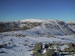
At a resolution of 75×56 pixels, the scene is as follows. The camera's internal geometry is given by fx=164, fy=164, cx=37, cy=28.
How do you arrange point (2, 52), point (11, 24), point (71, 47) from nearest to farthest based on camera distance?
point (2, 52) < point (71, 47) < point (11, 24)

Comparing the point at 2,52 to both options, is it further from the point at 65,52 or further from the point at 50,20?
the point at 50,20

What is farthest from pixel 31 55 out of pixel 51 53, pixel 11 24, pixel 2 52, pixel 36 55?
pixel 11 24

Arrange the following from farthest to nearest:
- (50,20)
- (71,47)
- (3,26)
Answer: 1. (50,20)
2. (3,26)
3. (71,47)

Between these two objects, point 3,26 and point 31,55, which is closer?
point 31,55

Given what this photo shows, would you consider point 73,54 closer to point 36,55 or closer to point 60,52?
point 60,52

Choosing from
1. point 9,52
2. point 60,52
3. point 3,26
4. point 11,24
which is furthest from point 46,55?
point 11,24

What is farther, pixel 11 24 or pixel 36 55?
pixel 11 24

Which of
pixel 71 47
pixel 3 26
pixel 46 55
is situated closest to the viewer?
pixel 46 55

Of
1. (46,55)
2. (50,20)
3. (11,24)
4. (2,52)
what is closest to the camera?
(46,55)
